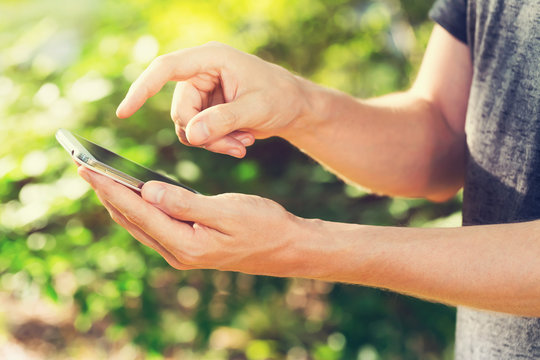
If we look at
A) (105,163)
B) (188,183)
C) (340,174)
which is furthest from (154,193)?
(188,183)

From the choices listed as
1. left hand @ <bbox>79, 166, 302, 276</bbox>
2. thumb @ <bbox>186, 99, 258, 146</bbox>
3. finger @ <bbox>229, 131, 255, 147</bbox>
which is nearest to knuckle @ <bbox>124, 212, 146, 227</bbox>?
left hand @ <bbox>79, 166, 302, 276</bbox>

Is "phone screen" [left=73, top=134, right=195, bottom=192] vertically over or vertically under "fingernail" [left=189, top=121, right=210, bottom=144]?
under

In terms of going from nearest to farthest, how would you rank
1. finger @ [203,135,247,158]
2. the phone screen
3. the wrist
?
the phone screen
finger @ [203,135,247,158]
the wrist

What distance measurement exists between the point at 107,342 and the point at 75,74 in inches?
60.8

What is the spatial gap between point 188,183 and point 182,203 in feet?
4.61

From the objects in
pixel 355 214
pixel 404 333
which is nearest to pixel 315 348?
pixel 404 333

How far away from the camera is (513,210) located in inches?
52.1

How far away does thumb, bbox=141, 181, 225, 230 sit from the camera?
1.13m

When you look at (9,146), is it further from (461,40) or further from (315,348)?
(461,40)

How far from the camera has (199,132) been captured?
128cm

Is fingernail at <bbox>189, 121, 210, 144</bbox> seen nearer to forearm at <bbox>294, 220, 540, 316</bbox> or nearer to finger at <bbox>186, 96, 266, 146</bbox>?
finger at <bbox>186, 96, 266, 146</bbox>

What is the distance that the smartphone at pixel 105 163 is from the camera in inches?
43.8

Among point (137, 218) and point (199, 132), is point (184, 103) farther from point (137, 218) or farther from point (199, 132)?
point (137, 218)

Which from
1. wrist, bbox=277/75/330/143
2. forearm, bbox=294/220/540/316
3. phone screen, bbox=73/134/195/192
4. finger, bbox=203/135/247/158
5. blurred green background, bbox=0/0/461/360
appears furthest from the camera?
blurred green background, bbox=0/0/461/360
